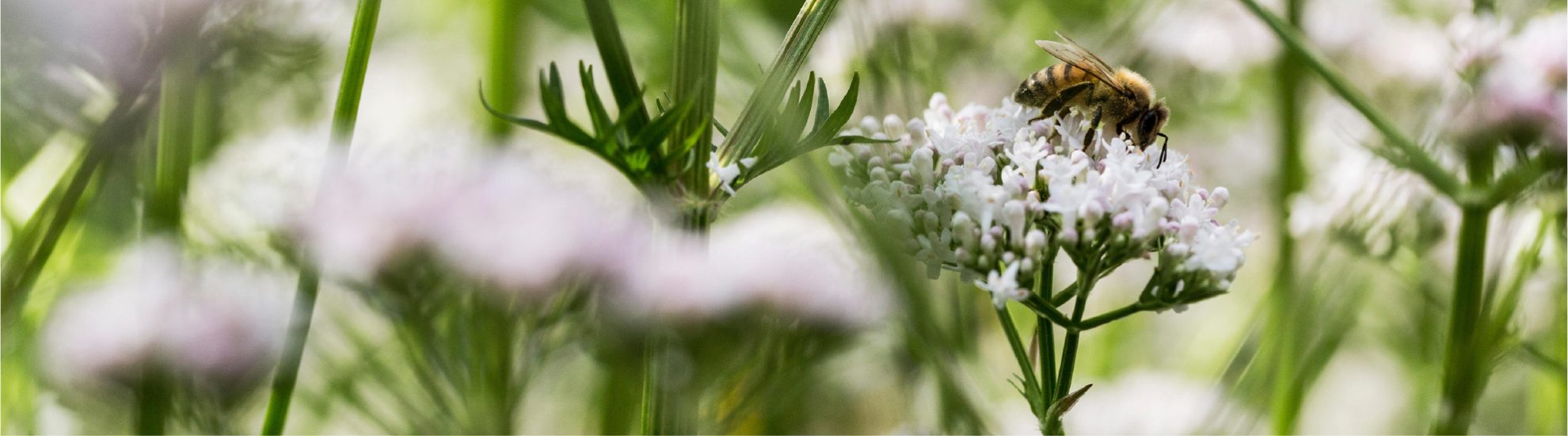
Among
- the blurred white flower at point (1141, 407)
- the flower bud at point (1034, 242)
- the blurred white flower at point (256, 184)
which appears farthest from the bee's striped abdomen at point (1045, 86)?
the blurred white flower at point (256, 184)

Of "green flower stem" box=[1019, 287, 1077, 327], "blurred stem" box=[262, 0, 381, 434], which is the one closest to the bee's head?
"green flower stem" box=[1019, 287, 1077, 327]

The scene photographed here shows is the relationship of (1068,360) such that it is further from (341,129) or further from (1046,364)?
(341,129)

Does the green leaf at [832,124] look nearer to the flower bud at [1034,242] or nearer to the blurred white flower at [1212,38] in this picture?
the flower bud at [1034,242]

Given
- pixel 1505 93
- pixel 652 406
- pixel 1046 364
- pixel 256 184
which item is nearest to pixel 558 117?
pixel 652 406

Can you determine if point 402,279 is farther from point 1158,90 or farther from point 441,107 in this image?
point 1158,90

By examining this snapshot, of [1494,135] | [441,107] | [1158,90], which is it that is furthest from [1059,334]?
[441,107]

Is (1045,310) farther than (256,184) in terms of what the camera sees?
No

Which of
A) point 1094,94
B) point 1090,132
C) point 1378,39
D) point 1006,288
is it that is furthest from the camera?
point 1378,39
